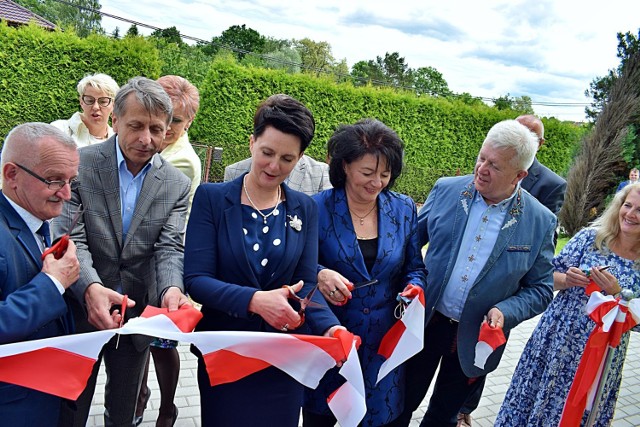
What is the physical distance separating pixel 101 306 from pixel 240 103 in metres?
11.2

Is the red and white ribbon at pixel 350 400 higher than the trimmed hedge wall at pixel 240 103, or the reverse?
the trimmed hedge wall at pixel 240 103

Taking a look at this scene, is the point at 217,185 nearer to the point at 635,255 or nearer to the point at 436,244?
the point at 436,244

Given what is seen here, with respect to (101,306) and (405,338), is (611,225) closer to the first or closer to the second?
(405,338)

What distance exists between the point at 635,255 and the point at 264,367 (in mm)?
2689

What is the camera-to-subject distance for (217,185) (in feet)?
7.38

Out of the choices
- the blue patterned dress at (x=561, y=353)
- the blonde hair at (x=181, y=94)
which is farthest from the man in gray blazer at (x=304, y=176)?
the blue patterned dress at (x=561, y=353)

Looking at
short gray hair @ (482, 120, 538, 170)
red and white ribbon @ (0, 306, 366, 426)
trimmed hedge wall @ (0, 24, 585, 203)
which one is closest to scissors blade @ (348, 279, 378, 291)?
red and white ribbon @ (0, 306, 366, 426)

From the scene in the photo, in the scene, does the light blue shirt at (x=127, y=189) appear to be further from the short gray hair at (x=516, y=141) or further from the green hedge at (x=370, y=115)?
the green hedge at (x=370, y=115)

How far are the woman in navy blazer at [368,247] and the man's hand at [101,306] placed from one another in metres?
0.99

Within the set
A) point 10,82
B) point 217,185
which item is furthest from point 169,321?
point 10,82

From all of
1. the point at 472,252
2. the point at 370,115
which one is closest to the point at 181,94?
the point at 472,252

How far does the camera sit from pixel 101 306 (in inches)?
84.3

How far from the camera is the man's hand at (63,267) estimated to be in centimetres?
185

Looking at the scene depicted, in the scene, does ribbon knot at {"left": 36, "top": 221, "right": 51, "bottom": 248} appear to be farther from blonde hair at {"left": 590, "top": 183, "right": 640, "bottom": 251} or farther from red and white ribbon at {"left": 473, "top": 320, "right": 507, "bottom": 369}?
blonde hair at {"left": 590, "top": 183, "right": 640, "bottom": 251}
